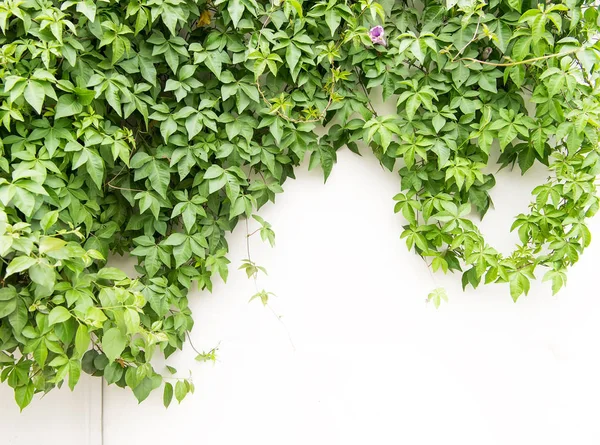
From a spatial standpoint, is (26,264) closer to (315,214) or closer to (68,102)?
(68,102)

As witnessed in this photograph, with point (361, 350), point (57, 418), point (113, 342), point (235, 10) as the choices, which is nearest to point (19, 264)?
point (113, 342)

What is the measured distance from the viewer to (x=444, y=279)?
71.6 inches

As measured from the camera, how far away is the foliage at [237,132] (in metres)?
1.45

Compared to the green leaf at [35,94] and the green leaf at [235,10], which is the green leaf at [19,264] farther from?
the green leaf at [235,10]

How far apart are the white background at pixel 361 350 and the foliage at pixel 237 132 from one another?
0.10 m

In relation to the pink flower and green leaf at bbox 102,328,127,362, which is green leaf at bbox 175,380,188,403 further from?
the pink flower

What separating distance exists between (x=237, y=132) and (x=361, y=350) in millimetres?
881

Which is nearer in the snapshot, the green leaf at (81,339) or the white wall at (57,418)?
the green leaf at (81,339)

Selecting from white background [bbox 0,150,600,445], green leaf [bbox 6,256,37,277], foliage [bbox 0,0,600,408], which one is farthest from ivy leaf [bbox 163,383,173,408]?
green leaf [bbox 6,256,37,277]

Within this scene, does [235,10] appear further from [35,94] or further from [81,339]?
[81,339]

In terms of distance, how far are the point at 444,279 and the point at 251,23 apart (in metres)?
1.10

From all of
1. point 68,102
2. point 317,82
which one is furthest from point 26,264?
point 317,82

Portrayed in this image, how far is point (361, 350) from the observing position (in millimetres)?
1812

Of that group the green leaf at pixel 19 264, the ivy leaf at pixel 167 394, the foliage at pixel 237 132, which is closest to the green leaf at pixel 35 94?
the foliage at pixel 237 132
